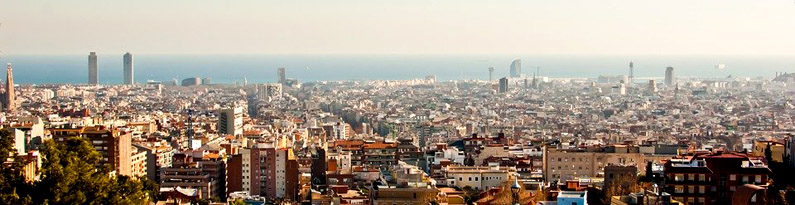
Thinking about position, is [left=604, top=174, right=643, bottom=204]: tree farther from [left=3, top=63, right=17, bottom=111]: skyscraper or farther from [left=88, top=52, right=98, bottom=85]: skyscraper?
[left=88, top=52, right=98, bottom=85]: skyscraper

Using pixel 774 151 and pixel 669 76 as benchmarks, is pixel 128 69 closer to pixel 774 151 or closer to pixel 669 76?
pixel 669 76

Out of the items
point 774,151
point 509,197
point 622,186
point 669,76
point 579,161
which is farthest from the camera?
point 669,76

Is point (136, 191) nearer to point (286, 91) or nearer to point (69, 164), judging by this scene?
point (69, 164)

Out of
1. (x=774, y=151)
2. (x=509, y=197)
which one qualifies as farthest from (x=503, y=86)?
(x=509, y=197)

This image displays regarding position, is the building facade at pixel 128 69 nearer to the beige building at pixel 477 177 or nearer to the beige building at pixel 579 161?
the beige building at pixel 579 161

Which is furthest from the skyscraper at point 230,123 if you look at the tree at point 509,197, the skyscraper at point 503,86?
the skyscraper at point 503,86

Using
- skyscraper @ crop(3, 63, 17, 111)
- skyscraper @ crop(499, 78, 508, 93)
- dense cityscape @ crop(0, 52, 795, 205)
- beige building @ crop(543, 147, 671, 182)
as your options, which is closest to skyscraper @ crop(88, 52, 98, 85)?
dense cityscape @ crop(0, 52, 795, 205)

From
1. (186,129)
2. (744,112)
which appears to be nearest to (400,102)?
(744,112)
